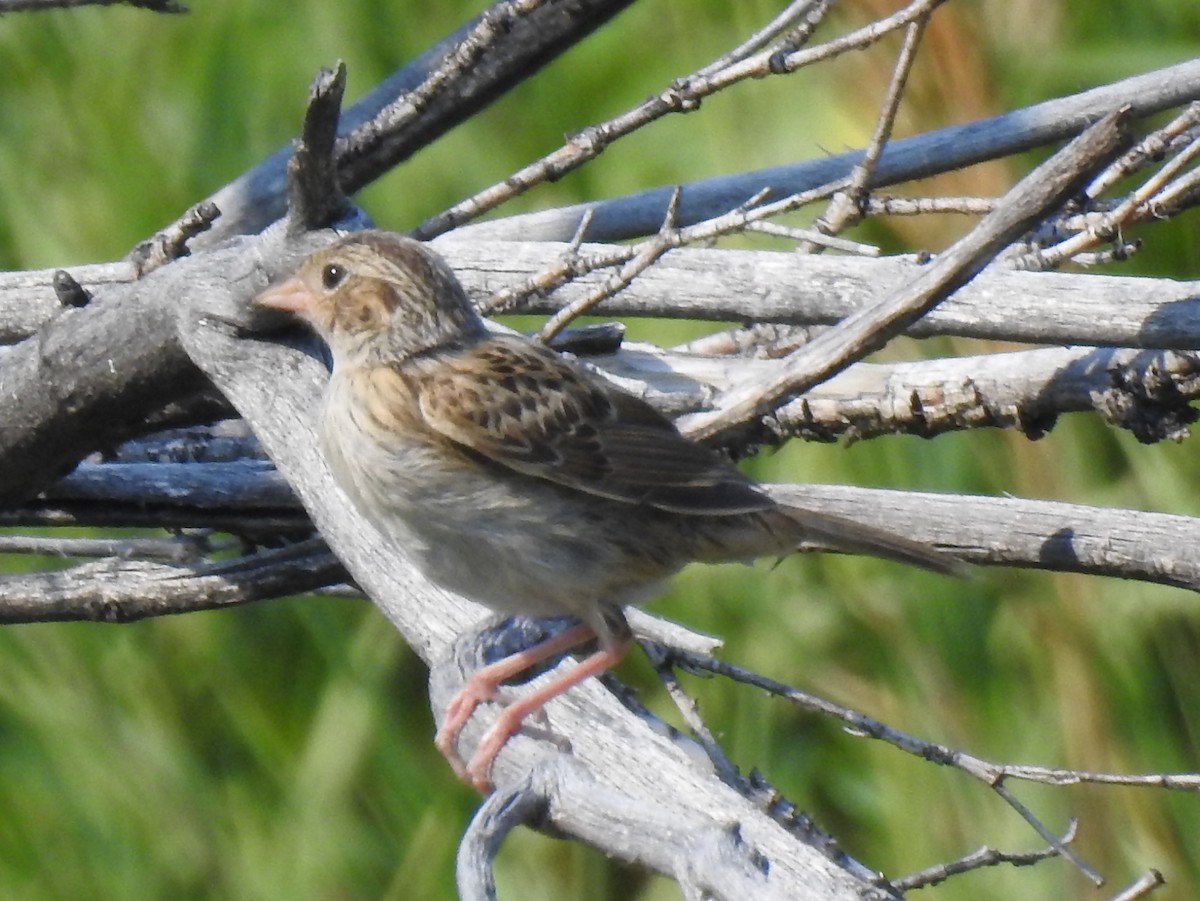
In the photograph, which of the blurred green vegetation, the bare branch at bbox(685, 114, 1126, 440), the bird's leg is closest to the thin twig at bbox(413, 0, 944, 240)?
the bare branch at bbox(685, 114, 1126, 440)

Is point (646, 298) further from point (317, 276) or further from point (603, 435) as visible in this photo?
point (317, 276)

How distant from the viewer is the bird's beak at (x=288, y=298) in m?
3.21

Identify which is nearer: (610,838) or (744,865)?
(744,865)

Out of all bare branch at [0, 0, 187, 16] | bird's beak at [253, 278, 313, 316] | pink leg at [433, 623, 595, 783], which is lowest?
pink leg at [433, 623, 595, 783]

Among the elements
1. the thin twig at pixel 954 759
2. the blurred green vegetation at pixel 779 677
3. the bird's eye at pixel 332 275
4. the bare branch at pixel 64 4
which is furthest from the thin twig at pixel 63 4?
the blurred green vegetation at pixel 779 677

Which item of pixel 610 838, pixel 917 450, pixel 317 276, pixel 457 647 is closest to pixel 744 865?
pixel 610 838

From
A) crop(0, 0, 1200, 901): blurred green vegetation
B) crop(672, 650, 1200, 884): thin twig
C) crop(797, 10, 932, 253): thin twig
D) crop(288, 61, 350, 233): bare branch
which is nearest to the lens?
crop(288, 61, 350, 233): bare branch

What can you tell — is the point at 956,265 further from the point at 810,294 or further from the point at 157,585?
the point at 157,585

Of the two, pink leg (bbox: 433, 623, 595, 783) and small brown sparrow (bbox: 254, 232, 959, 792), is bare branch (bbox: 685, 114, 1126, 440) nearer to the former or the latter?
small brown sparrow (bbox: 254, 232, 959, 792)

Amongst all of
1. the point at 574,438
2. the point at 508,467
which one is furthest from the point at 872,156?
the point at 508,467

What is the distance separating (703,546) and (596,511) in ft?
0.88

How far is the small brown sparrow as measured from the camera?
3.29 meters

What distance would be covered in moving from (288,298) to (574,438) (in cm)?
68

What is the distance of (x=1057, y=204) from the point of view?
106 inches
